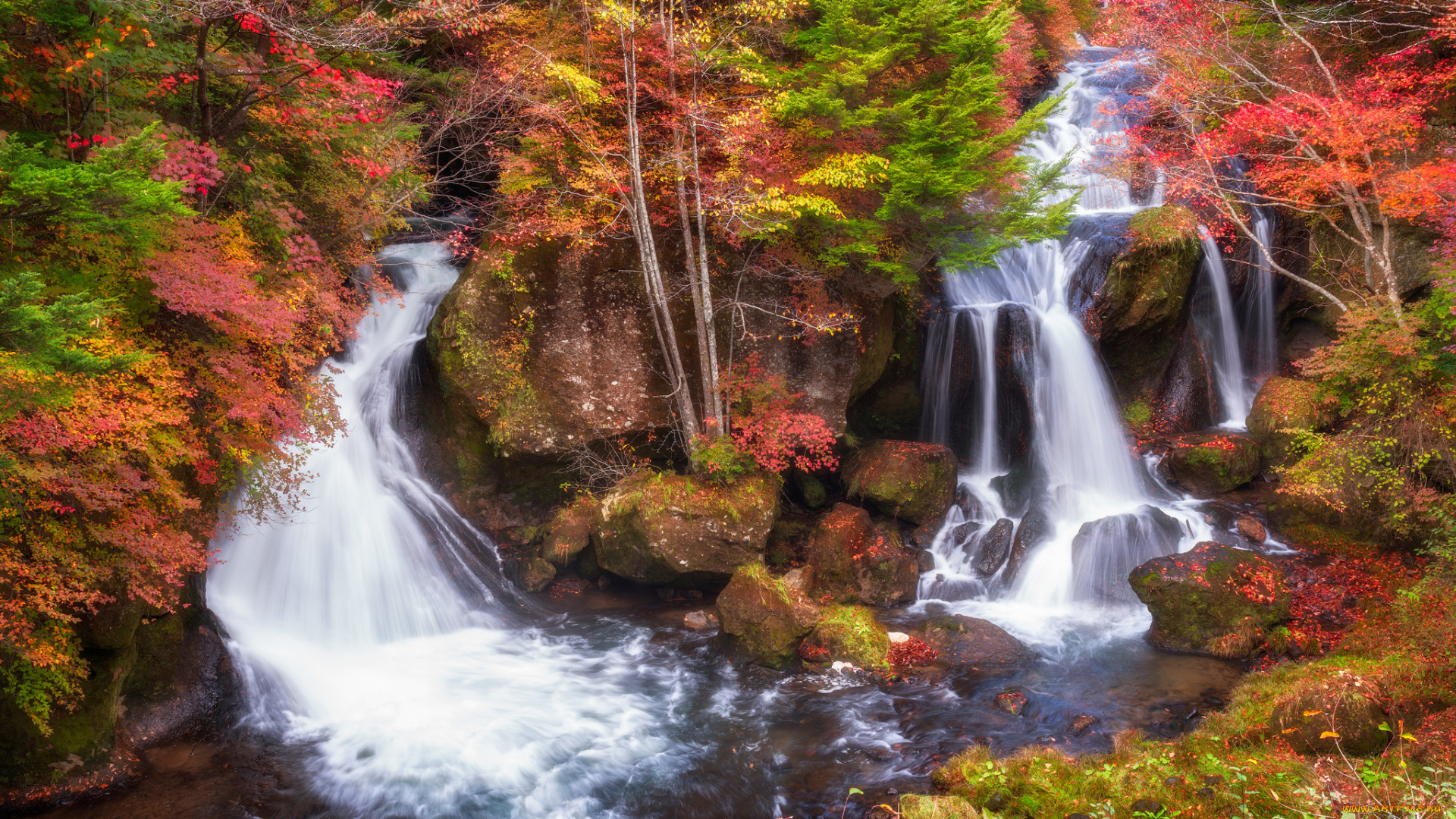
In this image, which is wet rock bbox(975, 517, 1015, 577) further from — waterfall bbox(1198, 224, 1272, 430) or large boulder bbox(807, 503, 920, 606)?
waterfall bbox(1198, 224, 1272, 430)

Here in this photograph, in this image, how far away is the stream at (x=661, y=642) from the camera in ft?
21.7

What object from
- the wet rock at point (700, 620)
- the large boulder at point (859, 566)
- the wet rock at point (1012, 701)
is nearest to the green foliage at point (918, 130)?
the large boulder at point (859, 566)

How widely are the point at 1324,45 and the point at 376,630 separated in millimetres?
17738

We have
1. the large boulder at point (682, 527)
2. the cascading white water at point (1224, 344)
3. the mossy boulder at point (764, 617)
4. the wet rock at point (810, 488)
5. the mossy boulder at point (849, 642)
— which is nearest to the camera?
the mossy boulder at point (849, 642)

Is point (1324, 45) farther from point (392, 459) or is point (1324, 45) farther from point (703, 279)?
point (392, 459)

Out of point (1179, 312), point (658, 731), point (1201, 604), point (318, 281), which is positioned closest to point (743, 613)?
point (658, 731)

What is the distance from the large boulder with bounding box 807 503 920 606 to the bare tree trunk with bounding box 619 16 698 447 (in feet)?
9.19

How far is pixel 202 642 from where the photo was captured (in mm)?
7215

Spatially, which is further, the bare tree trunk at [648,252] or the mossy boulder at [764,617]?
the bare tree trunk at [648,252]

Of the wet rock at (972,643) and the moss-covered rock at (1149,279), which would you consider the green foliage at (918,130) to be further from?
the wet rock at (972,643)

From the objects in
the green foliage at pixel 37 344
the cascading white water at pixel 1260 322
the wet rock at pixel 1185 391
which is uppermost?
the green foliage at pixel 37 344

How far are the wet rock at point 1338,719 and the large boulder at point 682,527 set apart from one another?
19.9 ft

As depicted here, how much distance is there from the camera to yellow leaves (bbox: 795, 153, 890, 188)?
8.98 metres

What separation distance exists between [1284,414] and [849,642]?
8.36 m
